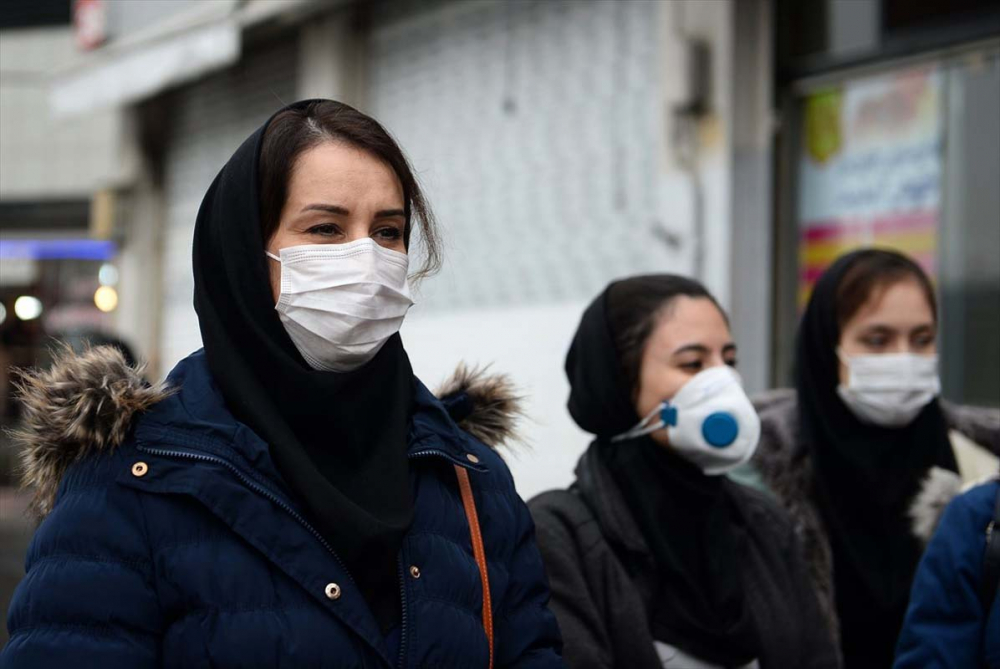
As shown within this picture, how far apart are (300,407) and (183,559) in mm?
321

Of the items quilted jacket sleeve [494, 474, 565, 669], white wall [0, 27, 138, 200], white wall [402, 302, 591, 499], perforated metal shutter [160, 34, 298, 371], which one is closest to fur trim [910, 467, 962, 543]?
quilted jacket sleeve [494, 474, 565, 669]

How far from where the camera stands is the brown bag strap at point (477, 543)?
2162 mm

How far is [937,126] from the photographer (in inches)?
240

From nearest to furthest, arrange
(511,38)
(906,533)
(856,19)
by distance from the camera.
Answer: (906,533), (856,19), (511,38)

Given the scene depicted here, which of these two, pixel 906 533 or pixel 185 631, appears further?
pixel 906 533

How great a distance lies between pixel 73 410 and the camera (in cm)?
199

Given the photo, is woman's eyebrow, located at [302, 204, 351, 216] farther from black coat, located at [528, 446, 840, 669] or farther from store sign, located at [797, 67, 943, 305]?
store sign, located at [797, 67, 943, 305]

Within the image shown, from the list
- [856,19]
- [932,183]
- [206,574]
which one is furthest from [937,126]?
[206,574]

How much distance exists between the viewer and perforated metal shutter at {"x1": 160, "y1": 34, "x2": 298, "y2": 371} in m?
11.1

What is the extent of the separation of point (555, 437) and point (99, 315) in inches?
516

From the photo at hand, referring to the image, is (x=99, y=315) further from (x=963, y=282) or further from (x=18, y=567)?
(x=963, y=282)

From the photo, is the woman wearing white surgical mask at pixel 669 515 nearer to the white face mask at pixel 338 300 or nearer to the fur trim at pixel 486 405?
the fur trim at pixel 486 405

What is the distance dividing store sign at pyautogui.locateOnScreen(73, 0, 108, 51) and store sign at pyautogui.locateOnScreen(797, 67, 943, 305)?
9.69 m

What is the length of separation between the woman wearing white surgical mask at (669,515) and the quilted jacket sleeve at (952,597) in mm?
485
